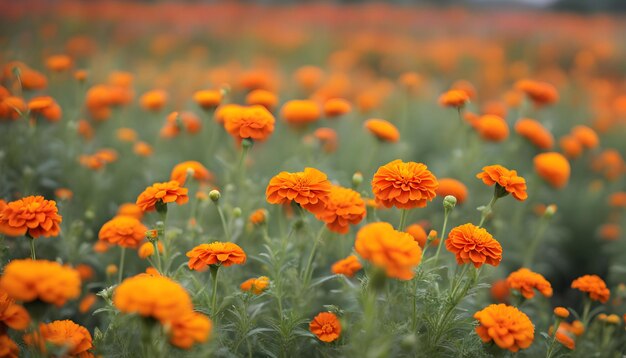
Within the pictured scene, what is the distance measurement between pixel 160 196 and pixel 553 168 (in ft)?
6.37

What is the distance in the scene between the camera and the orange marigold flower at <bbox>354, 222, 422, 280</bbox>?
120 cm

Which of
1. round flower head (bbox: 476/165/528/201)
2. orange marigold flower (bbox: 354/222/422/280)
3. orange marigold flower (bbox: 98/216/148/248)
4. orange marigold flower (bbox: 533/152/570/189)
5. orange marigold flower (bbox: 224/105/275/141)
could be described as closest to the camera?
orange marigold flower (bbox: 354/222/422/280)

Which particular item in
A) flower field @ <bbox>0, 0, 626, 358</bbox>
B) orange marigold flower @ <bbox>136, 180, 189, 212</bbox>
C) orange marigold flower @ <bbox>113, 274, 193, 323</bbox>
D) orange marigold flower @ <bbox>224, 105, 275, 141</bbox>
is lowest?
flower field @ <bbox>0, 0, 626, 358</bbox>

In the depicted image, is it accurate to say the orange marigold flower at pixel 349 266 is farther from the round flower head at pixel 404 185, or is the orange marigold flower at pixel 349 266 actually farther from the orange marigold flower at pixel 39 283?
the orange marigold flower at pixel 39 283

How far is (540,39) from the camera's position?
27.3ft

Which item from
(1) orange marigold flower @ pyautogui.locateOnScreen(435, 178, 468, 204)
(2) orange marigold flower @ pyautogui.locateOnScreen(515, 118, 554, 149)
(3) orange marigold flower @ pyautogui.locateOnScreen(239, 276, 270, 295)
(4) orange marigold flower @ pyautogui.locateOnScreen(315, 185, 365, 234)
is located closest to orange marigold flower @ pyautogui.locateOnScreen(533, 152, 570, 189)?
(2) orange marigold flower @ pyautogui.locateOnScreen(515, 118, 554, 149)

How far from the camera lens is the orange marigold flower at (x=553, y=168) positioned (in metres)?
2.47

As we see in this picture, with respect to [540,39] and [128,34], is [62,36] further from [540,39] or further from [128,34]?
[540,39]

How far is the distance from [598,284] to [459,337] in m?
0.63

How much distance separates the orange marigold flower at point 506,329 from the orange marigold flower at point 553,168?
50.0 inches

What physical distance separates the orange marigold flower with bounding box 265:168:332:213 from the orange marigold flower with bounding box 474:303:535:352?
60 cm

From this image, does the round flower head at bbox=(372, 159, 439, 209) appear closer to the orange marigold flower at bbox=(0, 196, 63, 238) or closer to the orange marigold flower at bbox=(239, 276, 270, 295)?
the orange marigold flower at bbox=(239, 276, 270, 295)

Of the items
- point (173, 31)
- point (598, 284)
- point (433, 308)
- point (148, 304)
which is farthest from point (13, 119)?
point (173, 31)

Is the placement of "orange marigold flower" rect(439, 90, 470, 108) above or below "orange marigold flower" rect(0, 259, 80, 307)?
above
